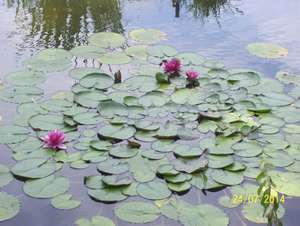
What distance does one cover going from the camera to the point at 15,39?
159 inches

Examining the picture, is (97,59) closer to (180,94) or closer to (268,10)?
(180,94)

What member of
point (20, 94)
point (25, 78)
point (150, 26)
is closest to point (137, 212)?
point (20, 94)

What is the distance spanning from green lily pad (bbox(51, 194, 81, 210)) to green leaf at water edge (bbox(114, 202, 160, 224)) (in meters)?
0.27

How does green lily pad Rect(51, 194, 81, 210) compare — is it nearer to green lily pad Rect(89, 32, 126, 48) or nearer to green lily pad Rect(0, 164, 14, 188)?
green lily pad Rect(0, 164, 14, 188)

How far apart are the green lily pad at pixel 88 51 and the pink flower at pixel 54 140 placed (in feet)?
5.21

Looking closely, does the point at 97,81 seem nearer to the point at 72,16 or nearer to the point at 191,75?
the point at 191,75

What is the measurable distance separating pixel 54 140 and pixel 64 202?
1.93 feet

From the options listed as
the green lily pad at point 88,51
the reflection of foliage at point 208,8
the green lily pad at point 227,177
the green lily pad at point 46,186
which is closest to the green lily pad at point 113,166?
the green lily pad at point 46,186

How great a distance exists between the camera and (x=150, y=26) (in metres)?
4.59

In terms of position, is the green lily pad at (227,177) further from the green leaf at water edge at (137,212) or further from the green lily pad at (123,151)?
the green lily pad at (123,151)

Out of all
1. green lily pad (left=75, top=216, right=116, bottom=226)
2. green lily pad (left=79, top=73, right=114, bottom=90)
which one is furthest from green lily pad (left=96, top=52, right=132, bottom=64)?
green lily pad (left=75, top=216, right=116, bottom=226)

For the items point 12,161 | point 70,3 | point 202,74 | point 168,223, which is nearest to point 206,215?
point 168,223

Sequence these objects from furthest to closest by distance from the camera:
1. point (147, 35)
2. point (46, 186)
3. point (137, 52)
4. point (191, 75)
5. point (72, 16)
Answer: point (72, 16), point (147, 35), point (137, 52), point (191, 75), point (46, 186)

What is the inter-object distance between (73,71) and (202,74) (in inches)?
60.8
